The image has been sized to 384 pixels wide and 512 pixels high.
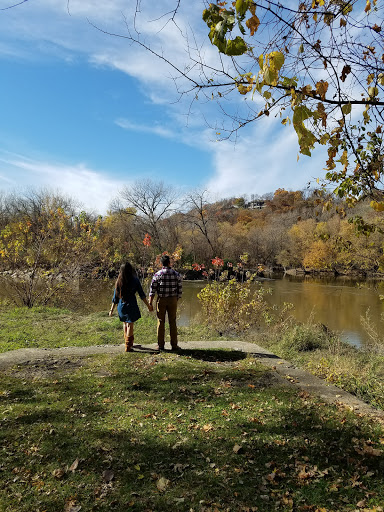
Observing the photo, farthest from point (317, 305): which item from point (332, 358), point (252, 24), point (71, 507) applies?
point (252, 24)

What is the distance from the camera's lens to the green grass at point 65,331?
29.5 ft

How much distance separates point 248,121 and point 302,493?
3.40 metres

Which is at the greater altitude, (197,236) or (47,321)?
(197,236)

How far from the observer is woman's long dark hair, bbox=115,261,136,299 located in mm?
7133

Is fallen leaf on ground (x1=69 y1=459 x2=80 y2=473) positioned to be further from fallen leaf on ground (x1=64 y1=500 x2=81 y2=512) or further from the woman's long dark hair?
the woman's long dark hair

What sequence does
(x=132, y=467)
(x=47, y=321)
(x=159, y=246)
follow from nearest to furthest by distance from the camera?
(x=132, y=467) → (x=47, y=321) → (x=159, y=246)

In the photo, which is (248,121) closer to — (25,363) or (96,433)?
(96,433)

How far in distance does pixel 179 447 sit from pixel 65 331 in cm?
755

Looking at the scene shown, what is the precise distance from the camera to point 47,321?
1169cm

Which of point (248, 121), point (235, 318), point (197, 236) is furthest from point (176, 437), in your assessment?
point (197, 236)

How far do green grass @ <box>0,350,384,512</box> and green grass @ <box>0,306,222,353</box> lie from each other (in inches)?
133

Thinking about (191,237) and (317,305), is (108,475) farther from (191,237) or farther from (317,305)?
(191,237)

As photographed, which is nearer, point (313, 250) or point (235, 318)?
point (235, 318)

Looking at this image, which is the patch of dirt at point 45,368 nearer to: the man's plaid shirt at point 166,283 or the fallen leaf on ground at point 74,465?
the man's plaid shirt at point 166,283
